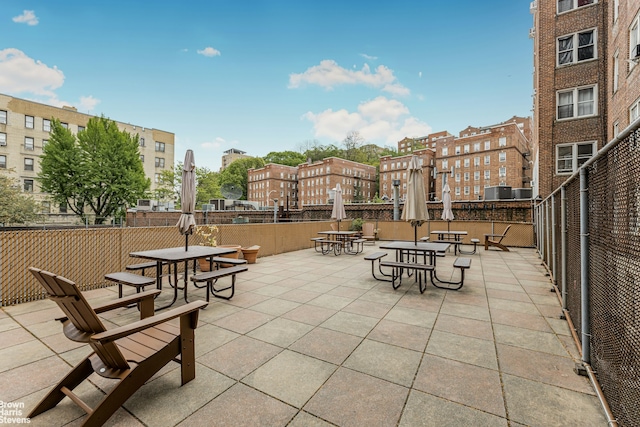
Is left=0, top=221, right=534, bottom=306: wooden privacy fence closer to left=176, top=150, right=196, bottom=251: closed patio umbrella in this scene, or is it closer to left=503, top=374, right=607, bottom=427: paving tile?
left=176, top=150, right=196, bottom=251: closed patio umbrella

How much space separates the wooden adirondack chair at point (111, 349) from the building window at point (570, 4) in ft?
74.9

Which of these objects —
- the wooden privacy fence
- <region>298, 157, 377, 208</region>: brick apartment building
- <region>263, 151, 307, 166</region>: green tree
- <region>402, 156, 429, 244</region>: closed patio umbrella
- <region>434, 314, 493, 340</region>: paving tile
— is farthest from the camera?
<region>263, 151, 307, 166</region>: green tree

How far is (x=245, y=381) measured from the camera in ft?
8.72

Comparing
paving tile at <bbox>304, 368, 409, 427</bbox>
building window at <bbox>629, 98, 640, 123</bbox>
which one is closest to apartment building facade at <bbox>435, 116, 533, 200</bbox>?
building window at <bbox>629, 98, 640, 123</bbox>

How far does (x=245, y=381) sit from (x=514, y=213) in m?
18.0

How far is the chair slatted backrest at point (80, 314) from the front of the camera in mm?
1969

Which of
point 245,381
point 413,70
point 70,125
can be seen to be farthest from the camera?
point 70,125

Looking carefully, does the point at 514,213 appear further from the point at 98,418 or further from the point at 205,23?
the point at 205,23

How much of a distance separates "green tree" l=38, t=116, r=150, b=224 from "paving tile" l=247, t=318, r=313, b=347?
102ft

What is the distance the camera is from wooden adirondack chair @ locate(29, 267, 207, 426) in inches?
77.5

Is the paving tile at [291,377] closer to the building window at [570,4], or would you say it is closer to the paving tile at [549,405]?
the paving tile at [549,405]

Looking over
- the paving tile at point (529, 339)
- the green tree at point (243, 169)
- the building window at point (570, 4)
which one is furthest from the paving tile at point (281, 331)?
the green tree at point (243, 169)

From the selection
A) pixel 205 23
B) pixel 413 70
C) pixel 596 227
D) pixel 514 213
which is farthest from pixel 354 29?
pixel 596 227

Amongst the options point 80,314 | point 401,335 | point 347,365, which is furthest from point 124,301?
point 401,335
